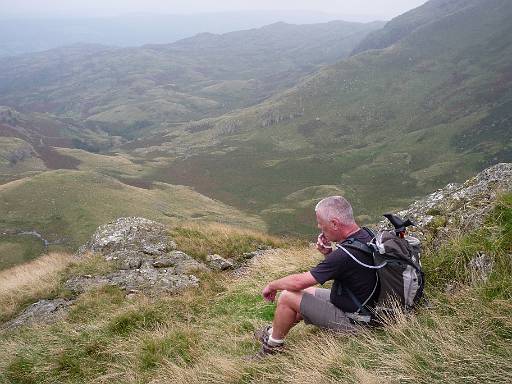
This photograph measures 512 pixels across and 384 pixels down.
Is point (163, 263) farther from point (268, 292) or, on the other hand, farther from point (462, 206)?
point (462, 206)

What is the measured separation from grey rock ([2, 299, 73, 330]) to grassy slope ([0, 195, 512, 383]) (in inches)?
31.5

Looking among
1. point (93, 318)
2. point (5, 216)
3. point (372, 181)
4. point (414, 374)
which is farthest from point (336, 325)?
point (372, 181)

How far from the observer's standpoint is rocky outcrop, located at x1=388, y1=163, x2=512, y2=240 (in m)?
9.73

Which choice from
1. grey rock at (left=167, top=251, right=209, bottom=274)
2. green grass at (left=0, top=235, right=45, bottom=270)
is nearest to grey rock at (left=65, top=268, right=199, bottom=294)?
grey rock at (left=167, top=251, right=209, bottom=274)

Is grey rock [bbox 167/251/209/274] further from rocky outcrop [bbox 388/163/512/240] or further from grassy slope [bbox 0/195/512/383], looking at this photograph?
rocky outcrop [bbox 388/163/512/240]

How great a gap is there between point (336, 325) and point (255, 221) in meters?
132

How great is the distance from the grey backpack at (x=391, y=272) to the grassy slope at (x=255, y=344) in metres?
0.26

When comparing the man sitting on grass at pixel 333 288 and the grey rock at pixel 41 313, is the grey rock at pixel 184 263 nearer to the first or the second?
the grey rock at pixel 41 313

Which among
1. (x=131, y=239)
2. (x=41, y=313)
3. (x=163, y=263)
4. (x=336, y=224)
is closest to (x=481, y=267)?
(x=336, y=224)

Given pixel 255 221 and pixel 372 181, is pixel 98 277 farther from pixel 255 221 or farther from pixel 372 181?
pixel 372 181

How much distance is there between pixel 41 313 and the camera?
12969mm

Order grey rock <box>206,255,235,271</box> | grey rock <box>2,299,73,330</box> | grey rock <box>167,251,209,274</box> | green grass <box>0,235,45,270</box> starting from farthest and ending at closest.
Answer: green grass <box>0,235,45,270</box> < grey rock <box>206,255,235,271</box> < grey rock <box>167,251,209,274</box> < grey rock <box>2,299,73,330</box>

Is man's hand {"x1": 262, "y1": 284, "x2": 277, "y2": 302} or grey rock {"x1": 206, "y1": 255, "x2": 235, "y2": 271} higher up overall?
man's hand {"x1": 262, "y1": 284, "x2": 277, "y2": 302}

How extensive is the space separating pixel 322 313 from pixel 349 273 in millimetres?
911
